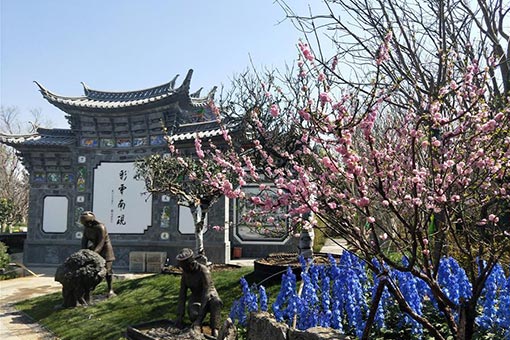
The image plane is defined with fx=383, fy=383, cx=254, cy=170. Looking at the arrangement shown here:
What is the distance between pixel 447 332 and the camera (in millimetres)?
3838

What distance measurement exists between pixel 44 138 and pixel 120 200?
176 inches

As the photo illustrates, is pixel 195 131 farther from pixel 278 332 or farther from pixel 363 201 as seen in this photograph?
pixel 363 201

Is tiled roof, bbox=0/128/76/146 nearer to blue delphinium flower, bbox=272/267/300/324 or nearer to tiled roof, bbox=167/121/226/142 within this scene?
tiled roof, bbox=167/121/226/142

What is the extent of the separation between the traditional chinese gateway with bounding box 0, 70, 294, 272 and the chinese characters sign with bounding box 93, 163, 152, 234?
4 cm

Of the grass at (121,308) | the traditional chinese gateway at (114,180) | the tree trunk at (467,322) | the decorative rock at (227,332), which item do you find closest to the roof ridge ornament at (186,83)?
the traditional chinese gateway at (114,180)

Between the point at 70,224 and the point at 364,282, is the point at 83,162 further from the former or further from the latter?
the point at 364,282

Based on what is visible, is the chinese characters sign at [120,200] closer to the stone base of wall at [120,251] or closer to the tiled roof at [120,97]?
the stone base of wall at [120,251]

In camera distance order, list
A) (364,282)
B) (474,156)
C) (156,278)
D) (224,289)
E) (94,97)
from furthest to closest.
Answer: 1. (94,97)
2. (156,278)
3. (224,289)
4. (364,282)
5. (474,156)

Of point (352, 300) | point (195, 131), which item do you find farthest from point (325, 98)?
point (195, 131)

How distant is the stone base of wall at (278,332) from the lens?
3.07m

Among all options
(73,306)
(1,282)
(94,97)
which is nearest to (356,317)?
(73,306)

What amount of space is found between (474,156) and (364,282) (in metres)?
2.85

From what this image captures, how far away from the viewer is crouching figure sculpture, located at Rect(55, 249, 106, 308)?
7812 mm

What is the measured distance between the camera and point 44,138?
15828 mm
